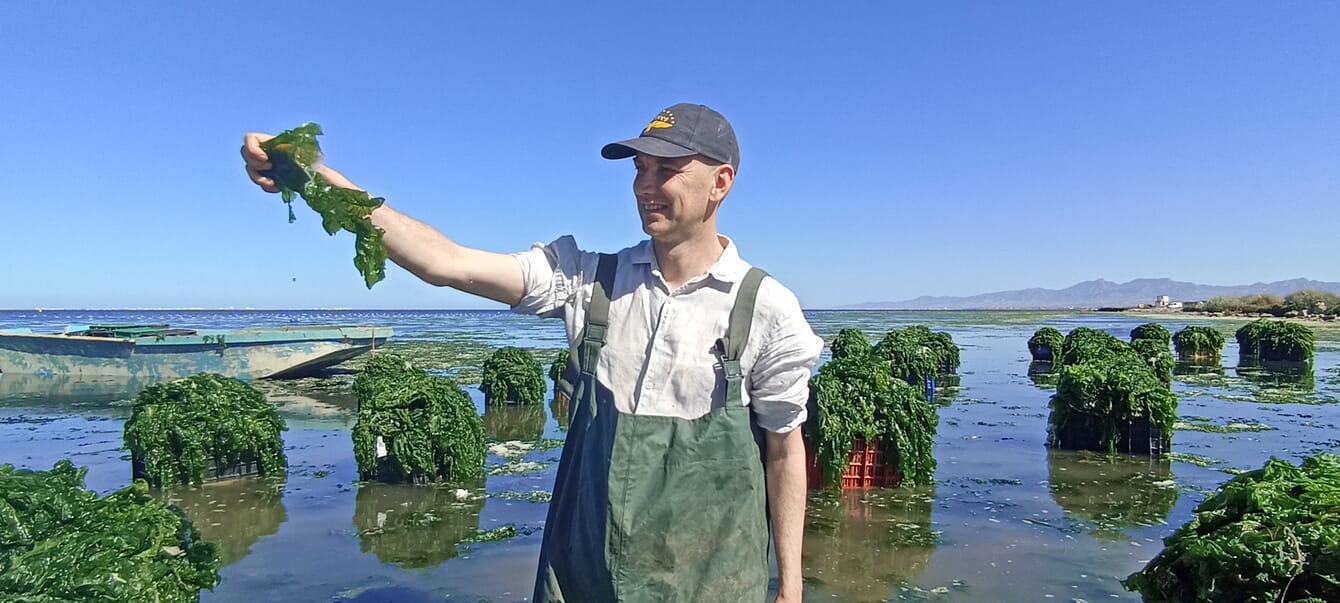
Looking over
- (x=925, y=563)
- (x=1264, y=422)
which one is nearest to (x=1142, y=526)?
(x=925, y=563)

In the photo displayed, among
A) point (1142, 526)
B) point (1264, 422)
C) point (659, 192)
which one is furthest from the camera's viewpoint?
point (1264, 422)

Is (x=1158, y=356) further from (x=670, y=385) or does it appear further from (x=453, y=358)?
(x=453, y=358)

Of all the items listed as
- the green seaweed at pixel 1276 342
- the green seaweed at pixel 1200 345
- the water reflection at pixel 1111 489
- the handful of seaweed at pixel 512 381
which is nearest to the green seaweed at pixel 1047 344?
the green seaweed at pixel 1200 345

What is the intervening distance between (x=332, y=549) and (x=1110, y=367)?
9373mm

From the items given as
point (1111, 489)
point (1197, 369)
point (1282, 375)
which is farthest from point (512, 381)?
point (1197, 369)

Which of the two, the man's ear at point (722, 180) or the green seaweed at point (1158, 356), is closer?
the man's ear at point (722, 180)

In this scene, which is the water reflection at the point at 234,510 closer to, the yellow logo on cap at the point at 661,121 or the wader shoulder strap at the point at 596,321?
the wader shoulder strap at the point at 596,321

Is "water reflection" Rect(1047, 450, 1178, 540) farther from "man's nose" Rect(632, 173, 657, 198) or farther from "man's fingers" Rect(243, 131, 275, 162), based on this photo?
"man's fingers" Rect(243, 131, 275, 162)

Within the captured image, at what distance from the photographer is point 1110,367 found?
9852 mm

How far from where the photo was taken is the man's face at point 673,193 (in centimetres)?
205

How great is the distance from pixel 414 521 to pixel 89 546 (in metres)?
3.74

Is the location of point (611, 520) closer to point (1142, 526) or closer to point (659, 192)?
point (659, 192)

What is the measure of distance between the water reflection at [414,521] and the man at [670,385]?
4.25 m

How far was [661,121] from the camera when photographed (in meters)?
2.08
